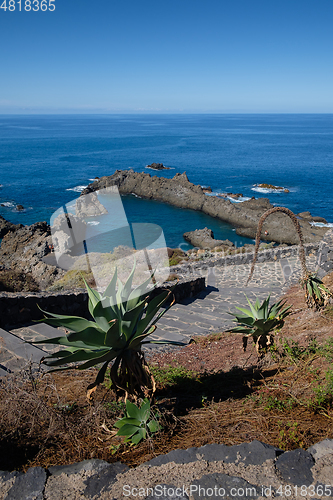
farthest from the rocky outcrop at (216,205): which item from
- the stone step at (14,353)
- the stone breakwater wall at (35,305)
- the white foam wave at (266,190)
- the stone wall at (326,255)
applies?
the stone step at (14,353)

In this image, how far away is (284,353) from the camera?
431 centimetres

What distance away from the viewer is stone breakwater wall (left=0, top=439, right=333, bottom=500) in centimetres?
210

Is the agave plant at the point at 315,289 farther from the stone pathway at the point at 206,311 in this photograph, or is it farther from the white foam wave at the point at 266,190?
the white foam wave at the point at 266,190

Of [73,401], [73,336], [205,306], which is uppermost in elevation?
[73,336]

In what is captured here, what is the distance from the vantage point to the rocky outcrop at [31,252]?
1977 centimetres

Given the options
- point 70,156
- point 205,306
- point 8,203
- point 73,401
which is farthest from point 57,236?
point 70,156

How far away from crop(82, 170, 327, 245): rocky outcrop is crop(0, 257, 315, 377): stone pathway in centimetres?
1824

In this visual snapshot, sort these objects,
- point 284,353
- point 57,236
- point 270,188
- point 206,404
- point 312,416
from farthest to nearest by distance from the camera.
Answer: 1. point 270,188
2. point 57,236
3. point 284,353
4. point 206,404
5. point 312,416

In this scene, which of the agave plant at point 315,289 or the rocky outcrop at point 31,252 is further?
the rocky outcrop at point 31,252

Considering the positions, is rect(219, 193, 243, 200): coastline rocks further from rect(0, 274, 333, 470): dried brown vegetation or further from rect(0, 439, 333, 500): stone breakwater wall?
rect(0, 439, 333, 500): stone breakwater wall

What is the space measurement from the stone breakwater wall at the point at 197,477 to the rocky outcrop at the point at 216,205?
30454mm

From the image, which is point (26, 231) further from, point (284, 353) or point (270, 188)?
point (270, 188)

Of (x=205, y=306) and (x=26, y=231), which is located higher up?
(x=205, y=306)

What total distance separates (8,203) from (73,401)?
51.6 metres
